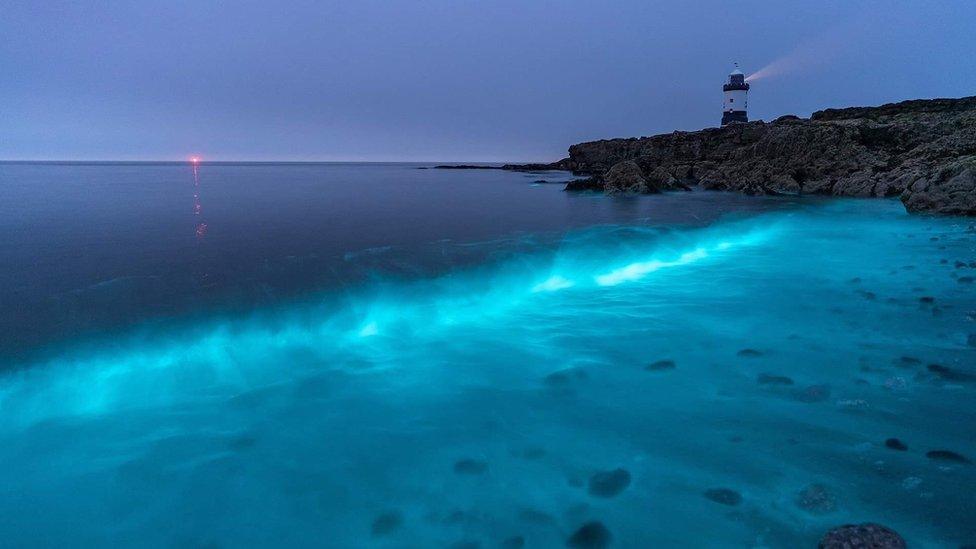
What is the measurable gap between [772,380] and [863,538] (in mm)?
2777

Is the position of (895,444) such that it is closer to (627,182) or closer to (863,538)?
(863,538)

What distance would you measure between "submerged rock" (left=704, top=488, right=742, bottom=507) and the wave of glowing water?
399 cm

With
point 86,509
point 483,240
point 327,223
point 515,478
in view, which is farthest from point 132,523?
point 327,223

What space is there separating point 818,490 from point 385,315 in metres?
6.58

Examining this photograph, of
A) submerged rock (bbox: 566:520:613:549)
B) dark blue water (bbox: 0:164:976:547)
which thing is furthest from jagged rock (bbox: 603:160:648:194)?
submerged rock (bbox: 566:520:613:549)

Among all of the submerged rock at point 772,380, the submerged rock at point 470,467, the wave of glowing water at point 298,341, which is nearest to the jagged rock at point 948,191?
the wave of glowing water at point 298,341

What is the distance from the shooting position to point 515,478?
4.08 meters

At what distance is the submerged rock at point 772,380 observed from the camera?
5391mm

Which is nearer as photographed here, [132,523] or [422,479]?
[132,523]

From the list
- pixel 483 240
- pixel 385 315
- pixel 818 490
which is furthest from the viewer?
pixel 483 240

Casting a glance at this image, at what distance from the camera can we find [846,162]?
1452 inches

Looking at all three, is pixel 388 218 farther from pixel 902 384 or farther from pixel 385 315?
pixel 902 384

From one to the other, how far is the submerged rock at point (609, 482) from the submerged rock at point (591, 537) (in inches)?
13.9

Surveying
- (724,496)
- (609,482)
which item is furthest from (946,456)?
(609,482)
